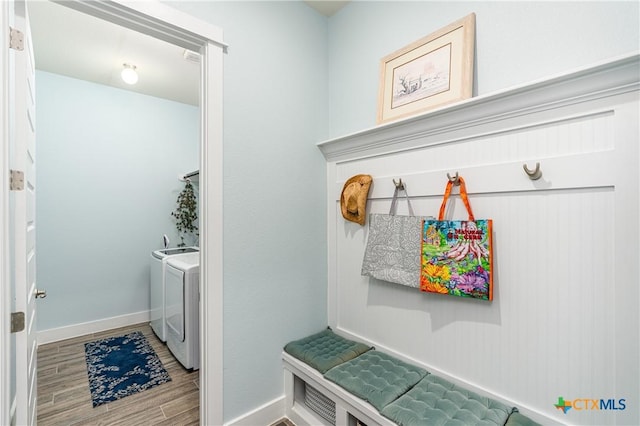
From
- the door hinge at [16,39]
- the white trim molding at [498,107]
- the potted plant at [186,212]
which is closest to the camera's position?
the white trim molding at [498,107]

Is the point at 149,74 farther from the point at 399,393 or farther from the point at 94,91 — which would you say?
the point at 399,393

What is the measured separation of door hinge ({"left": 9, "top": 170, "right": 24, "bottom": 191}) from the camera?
1092 millimetres

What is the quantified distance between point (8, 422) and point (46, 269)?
249 centimetres

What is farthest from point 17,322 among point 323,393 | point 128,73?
point 128,73

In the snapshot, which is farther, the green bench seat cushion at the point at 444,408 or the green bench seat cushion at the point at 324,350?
the green bench seat cushion at the point at 324,350

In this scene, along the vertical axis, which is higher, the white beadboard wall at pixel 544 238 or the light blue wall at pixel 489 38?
the light blue wall at pixel 489 38

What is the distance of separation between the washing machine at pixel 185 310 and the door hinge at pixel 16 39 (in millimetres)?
1585

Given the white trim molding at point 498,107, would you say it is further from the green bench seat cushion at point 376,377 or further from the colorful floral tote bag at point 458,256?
the green bench seat cushion at point 376,377

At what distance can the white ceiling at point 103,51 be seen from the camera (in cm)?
205

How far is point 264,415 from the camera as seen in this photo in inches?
66.6

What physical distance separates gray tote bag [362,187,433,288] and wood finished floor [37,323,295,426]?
3.55ft

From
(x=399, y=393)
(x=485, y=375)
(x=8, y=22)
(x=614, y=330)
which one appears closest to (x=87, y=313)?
(x=8, y=22)

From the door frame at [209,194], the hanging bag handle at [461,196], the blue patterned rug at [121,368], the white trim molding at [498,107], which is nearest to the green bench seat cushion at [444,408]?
the hanging bag handle at [461,196]

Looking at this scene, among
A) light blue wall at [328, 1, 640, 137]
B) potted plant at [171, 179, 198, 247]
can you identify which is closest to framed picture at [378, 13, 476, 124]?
light blue wall at [328, 1, 640, 137]
